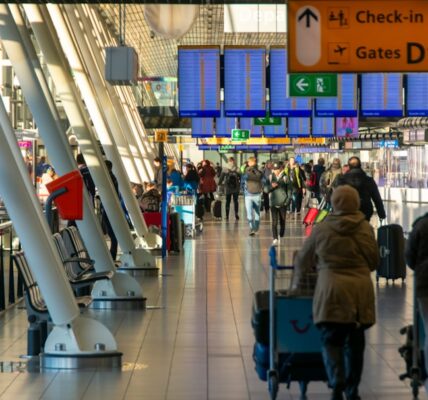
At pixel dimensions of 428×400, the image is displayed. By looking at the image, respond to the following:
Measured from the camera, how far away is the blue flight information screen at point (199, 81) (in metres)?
27.0

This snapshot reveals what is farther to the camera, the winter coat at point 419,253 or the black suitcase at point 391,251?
the black suitcase at point 391,251

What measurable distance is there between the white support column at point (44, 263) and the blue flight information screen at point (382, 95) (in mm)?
18581

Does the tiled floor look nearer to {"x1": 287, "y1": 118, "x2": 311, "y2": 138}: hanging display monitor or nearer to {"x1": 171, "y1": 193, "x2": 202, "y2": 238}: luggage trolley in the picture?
{"x1": 171, "y1": 193, "x2": 202, "y2": 238}: luggage trolley

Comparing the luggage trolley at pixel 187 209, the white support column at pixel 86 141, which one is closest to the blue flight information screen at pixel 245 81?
the luggage trolley at pixel 187 209

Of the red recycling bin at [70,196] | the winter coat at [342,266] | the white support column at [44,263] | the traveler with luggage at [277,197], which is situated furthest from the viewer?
the traveler with luggage at [277,197]

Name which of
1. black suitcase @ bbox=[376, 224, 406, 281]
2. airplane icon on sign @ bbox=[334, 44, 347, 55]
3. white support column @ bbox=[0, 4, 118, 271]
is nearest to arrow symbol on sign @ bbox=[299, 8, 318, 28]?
airplane icon on sign @ bbox=[334, 44, 347, 55]

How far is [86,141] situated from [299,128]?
26860mm

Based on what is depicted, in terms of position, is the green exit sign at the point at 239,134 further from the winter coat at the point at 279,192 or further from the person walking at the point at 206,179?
the winter coat at the point at 279,192

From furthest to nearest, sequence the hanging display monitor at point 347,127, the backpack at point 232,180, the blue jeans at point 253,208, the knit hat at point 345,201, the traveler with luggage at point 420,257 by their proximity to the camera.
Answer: the hanging display monitor at point 347,127 → the backpack at point 232,180 → the blue jeans at point 253,208 → the traveler with luggage at point 420,257 → the knit hat at point 345,201

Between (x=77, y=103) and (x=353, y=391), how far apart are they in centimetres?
939

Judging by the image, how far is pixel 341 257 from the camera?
8.27 m

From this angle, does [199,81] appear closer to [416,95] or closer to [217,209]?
[416,95]

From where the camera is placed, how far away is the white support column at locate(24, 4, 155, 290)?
599 inches

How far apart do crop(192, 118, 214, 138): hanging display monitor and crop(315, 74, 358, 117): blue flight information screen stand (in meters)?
14.2
